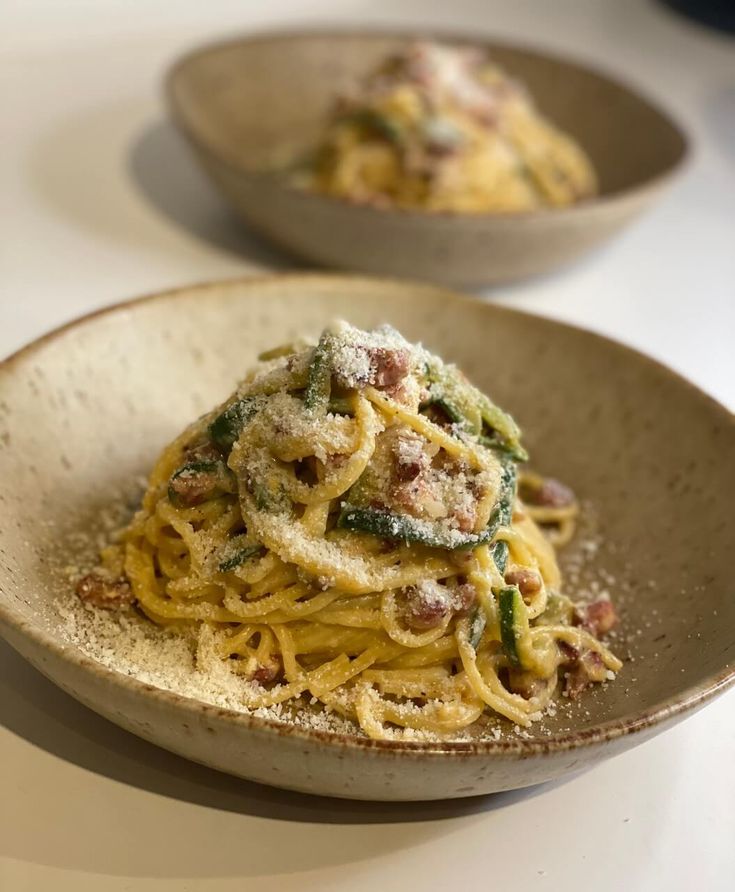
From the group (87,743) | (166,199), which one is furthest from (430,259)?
(87,743)

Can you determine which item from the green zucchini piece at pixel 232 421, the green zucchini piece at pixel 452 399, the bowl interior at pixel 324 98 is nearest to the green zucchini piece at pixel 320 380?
the green zucchini piece at pixel 232 421

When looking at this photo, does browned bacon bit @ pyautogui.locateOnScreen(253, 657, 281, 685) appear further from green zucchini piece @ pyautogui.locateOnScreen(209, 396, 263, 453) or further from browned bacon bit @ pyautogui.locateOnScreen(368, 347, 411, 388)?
browned bacon bit @ pyautogui.locateOnScreen(368, 347, 411, 388)

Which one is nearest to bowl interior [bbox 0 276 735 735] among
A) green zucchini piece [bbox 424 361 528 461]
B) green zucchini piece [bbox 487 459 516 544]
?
green zucchini piece [bbox 487 459 516 544]

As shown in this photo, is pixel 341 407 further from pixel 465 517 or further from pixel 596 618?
pixel 596 618

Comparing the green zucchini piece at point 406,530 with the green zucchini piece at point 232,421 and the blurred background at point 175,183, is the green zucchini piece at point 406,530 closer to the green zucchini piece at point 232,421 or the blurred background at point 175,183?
Answer: the green zucchini piece at point 232,421

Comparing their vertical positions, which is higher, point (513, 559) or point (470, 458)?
point (470, 458)

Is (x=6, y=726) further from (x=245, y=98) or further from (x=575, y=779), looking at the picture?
(x=245, y=98)
